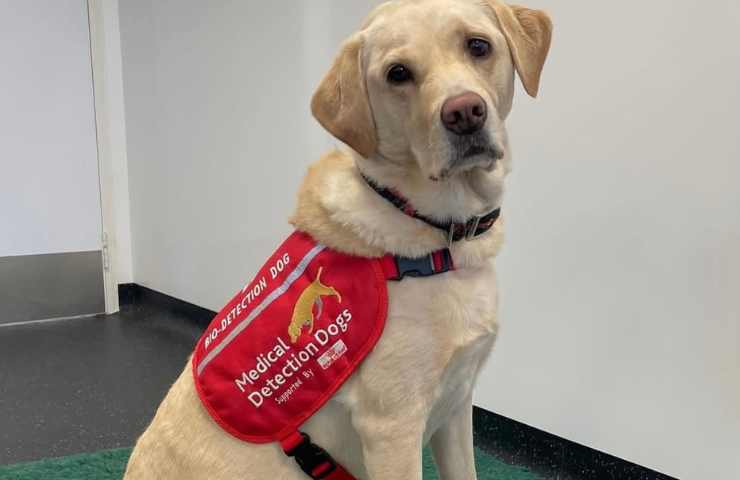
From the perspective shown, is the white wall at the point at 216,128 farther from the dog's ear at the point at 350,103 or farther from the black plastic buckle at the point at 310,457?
the black plastic buckle at the point at 310,457

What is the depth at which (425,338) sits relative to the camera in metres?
1.02

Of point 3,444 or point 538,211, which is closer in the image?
point 538,211

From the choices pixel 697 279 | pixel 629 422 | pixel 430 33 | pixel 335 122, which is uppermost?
pixel 430 33

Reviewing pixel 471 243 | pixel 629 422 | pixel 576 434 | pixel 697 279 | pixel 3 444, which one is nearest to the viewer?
pixel 471 243

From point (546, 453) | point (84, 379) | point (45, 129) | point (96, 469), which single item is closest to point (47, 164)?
point (45, 129)

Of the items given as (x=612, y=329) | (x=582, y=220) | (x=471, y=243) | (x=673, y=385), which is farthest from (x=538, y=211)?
(x=471, y=243)

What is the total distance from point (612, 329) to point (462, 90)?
966mm

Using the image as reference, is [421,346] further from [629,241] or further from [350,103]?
[629,241]

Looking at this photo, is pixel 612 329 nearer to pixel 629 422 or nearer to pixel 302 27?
pixel 629 422

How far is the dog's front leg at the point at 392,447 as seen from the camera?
102 centimetres

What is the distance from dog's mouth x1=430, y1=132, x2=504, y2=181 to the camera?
1.00 m

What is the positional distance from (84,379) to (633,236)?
2.31 metres

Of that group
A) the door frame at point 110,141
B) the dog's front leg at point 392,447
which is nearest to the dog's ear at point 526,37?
the dog's front leg at point 392,447

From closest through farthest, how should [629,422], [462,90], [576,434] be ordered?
1. [462,90]
2. [629,422]
3. [576,434]
